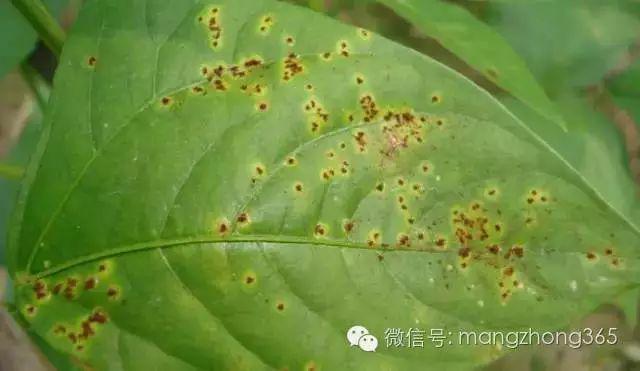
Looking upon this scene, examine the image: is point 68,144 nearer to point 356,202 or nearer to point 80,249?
point 80,249

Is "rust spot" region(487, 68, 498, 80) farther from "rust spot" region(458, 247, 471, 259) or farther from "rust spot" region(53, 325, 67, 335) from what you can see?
"rust spot" region(53, 325, 67, 335)

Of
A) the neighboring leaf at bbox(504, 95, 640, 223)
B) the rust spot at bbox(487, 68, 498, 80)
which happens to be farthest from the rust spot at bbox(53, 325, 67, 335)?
the neighboring leaf at bbox(504, 95, 640, 223)

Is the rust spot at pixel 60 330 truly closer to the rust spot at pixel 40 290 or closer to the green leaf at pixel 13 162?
the rust spot at pixel 40 290

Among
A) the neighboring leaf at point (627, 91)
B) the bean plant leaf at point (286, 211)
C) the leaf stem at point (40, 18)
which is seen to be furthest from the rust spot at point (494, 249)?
the neighboring leaf at point (627, 91)

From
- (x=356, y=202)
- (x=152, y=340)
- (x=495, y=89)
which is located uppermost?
(x=495, y=89)

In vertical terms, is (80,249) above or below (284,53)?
below

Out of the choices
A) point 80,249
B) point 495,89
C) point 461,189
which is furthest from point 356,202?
point 495,89

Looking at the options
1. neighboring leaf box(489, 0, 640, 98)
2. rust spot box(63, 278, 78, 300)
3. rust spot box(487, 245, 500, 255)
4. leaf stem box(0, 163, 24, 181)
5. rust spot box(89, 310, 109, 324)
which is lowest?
rust spot box(89, 310, 109, 324)
